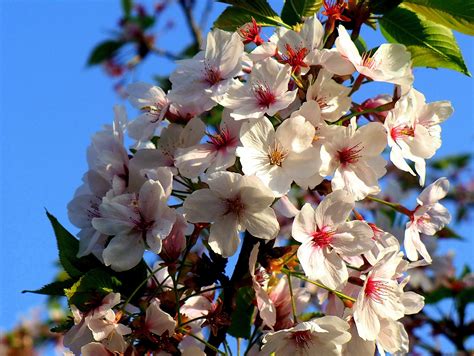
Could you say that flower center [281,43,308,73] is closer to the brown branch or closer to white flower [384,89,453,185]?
white flower [384,89,453,185]

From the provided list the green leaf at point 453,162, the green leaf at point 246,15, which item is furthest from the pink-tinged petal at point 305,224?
the green leaf at point 453,162

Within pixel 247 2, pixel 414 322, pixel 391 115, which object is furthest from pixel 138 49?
pixel 391 115

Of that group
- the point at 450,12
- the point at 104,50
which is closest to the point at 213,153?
the point at 450,12

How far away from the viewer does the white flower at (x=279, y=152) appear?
1379 mm

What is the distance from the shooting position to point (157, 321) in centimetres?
141

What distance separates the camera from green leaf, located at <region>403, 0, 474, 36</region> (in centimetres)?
168

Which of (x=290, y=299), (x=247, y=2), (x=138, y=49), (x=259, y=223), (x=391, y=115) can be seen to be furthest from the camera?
(x=138, y=49)

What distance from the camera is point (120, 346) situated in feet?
4.60

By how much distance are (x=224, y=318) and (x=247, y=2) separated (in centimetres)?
78

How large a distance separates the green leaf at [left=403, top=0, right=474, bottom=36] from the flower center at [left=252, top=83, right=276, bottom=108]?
0.53 meters

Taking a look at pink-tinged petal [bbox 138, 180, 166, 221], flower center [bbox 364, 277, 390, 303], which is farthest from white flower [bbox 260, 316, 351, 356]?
pink-tinged petal [bbox 138, 180, 166, 221]

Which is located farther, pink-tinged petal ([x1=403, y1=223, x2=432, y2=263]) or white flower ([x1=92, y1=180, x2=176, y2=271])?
pink-tinged petal ([x1=403, y1=223, x2=432, y2=263])

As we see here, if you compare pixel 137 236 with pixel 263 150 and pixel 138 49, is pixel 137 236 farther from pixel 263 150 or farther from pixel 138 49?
pixel 138 49

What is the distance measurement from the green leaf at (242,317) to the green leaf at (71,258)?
37cm
